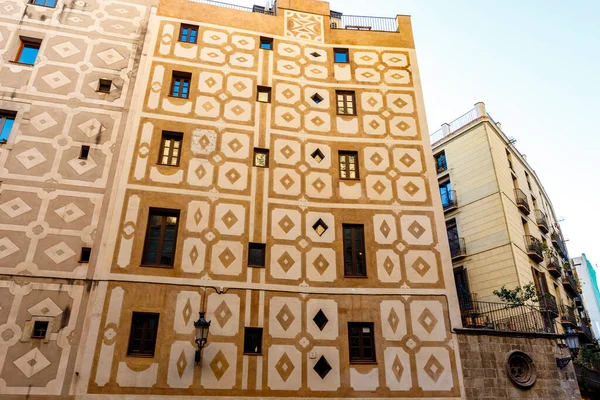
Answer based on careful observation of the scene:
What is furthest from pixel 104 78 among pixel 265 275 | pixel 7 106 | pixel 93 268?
pixel 265 275

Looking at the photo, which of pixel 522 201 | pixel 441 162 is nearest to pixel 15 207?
pixel 441 162

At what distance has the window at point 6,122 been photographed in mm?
14406

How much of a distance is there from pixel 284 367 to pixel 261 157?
278 inches

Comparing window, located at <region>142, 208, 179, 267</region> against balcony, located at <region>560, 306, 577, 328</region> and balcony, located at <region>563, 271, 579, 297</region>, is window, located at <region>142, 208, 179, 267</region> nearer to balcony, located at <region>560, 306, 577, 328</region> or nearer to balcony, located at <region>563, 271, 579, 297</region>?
balcony, located at <region>560, 306, 577, 328</region>

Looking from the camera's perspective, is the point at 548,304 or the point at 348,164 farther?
the point at 548,304

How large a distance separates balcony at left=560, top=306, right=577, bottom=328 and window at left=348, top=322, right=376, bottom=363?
44.1 feet

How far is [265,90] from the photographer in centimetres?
1692

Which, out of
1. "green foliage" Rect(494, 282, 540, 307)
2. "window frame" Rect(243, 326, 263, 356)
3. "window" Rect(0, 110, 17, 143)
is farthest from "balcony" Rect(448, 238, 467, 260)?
"window" Rect(0, 110, 17, 143)

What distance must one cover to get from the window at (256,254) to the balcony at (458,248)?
35.9 feet

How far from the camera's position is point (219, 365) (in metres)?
12.5

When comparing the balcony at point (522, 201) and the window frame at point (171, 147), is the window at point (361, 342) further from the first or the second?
the balcony at point (522, 201)

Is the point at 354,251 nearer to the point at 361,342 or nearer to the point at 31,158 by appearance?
the point at 361,342

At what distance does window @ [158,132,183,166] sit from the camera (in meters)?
15.0

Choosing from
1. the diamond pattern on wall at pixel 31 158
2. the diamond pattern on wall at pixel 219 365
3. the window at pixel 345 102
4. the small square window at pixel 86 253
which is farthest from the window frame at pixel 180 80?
the diamond pattern on wall at pixel 219 365
